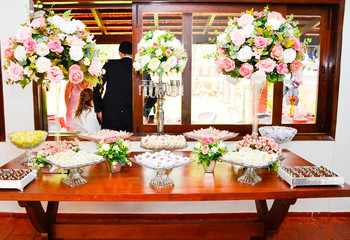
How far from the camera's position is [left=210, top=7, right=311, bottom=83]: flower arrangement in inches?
87.6

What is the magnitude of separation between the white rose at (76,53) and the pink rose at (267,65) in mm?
1214

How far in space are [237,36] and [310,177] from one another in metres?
1.03

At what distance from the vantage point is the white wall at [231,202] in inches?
126

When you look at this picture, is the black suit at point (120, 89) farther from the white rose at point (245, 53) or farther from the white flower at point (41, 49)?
the white rose at point (245, 53)

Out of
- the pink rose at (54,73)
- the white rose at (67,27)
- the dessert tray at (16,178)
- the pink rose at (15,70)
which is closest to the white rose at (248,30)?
the white rose at (67,27)

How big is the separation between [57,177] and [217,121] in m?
1.73

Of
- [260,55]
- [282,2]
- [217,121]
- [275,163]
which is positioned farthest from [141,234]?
[282,2]

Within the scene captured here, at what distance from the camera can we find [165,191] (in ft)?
6.17

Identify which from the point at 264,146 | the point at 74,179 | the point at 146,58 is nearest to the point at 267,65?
the point at 264,146

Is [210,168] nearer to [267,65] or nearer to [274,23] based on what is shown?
[267,65]

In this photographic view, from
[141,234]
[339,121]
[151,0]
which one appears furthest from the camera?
[339,121]

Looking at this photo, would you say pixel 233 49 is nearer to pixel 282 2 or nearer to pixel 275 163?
pixel 275 163

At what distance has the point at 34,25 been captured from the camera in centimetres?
212

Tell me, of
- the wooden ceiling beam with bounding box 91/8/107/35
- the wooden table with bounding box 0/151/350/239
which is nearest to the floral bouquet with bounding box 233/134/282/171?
the wooden table with bounding box 0/151/350/239
